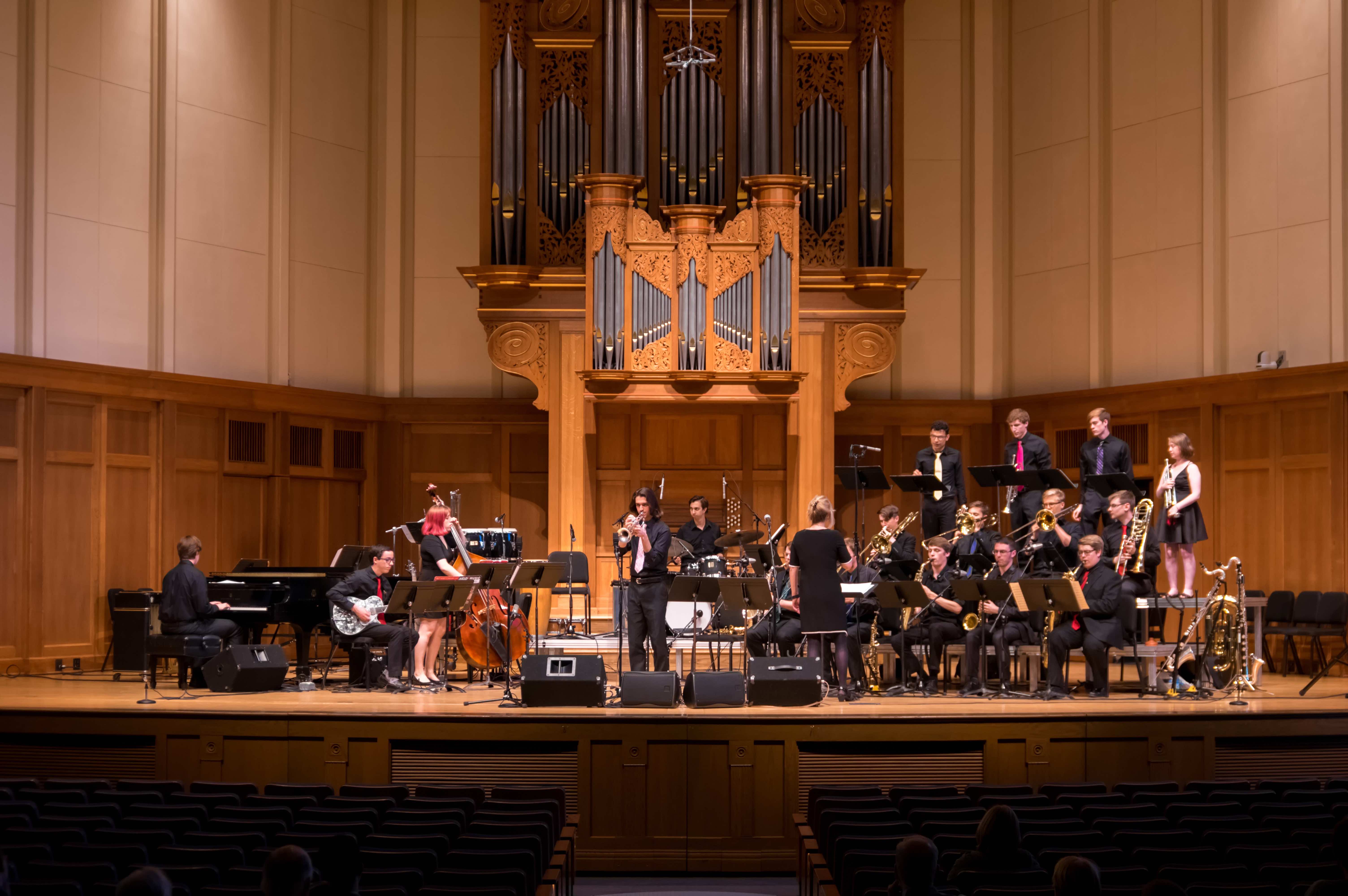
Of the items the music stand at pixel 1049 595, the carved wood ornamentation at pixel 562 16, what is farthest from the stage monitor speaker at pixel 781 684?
the carved wood ornamentation at pixel 562 16

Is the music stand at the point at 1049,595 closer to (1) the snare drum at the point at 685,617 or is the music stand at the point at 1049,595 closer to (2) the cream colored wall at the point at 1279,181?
(1) the snare drum at the point at 685,617

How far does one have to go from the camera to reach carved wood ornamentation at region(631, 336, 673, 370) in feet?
43.8

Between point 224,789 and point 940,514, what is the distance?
22.0ft

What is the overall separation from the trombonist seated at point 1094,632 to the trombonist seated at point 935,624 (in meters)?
0.72

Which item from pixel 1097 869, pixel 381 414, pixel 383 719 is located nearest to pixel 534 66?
pixel 381 414

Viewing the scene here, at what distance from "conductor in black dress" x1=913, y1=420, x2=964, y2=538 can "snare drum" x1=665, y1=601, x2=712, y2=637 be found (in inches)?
76.3

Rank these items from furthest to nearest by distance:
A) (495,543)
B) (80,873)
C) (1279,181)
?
(1279,181) < (495,543) < (80,873)

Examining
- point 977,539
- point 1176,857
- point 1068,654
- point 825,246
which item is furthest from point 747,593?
point 825,246

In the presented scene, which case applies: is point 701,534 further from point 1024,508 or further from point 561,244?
point 561,244

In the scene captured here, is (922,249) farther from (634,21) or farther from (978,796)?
(978,796)

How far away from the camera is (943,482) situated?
1105 centimetres

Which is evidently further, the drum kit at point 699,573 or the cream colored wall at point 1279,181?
the cream colored wall at point 1279,181

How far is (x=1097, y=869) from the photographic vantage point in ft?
12.4

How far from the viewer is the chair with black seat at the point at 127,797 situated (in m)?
5.81
